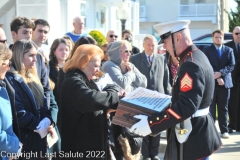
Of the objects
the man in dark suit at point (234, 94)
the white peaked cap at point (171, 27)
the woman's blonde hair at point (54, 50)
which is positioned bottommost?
the man in dark suit at point (234, 94)

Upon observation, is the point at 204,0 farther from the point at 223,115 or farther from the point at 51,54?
the point at 51,54

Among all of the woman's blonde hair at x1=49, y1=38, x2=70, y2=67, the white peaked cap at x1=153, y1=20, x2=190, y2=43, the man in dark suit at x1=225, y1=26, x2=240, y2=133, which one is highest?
the white peaked cap at x1=153, y1=20, x2=190, y2=43

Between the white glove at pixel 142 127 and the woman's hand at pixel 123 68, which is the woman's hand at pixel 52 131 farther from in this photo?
the woman's hand at pixel 123 68

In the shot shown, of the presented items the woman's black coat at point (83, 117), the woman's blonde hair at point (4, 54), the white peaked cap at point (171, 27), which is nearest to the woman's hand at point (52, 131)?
the woman's black coat at point (83, 117)

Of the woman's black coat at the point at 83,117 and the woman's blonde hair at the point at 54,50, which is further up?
the woman's blonde hair at the point at 54,50

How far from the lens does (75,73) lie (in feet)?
14.5

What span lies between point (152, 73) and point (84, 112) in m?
3.31

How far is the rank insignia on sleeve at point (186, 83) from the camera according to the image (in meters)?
3.89

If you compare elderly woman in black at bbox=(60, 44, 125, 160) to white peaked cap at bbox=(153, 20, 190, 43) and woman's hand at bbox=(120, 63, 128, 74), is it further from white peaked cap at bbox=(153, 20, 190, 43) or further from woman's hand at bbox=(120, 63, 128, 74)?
woman's hand at bbox=(120, 63, 128, 74)

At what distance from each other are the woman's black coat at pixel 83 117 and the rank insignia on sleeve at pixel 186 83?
782 mm

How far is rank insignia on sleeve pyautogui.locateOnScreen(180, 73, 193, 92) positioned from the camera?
12.8 feet

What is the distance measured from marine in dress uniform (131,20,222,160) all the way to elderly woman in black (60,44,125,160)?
1.62ft

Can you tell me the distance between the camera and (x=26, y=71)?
4.73 m

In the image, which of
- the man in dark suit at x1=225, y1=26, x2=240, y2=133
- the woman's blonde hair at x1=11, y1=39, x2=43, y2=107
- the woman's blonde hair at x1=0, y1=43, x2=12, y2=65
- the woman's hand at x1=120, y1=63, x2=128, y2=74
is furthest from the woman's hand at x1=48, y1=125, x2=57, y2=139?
the man in dark suit at x1=225, y1=26, x2=240, y2=133
